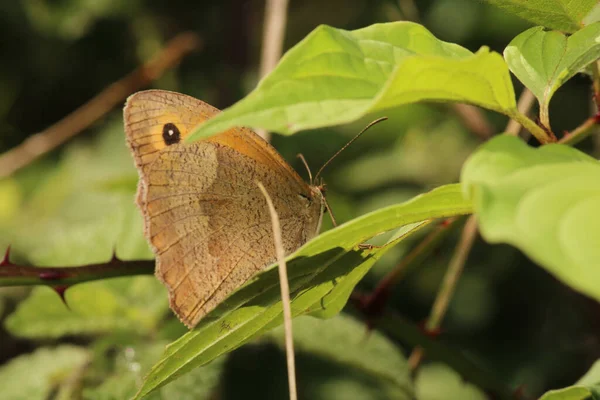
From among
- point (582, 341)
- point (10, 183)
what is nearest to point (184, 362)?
point (582, 341)

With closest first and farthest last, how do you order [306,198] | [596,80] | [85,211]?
1. [596,80]
2. [306,198]
3. [85,211]

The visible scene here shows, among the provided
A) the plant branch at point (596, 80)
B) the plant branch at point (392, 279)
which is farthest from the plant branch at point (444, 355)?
the plant branch at point (596, 80)

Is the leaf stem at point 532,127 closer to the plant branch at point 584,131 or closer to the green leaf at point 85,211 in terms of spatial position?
the plant branch at point 584,131

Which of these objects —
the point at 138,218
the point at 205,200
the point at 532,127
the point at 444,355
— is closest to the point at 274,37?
the point at 138,218

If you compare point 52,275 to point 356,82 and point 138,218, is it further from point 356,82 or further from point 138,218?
point 356,82

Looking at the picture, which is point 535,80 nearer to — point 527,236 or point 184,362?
point 527,236
